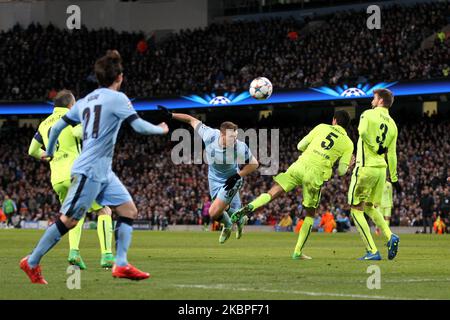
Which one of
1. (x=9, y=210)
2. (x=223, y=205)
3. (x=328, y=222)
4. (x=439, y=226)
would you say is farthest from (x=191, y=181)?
(x=223, y=205)

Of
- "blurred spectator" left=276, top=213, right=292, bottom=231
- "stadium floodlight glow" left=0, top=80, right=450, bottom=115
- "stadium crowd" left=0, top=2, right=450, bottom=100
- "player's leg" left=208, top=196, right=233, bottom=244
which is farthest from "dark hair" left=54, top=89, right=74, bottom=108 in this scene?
"stadium crowd" left=0, top=2, right=450, bottom=100

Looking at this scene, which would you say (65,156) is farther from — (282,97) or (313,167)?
(282,97)

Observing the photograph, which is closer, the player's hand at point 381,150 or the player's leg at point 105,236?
the player's leg at point 105,236

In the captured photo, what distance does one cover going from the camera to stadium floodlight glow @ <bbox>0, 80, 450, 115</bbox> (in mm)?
Answer: 41500

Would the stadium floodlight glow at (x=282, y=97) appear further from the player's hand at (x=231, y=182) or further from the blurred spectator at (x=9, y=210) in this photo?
the player's hand at (x=231, y=182)

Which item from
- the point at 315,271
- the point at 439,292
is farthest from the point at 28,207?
the point at 439,292

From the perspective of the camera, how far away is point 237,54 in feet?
168

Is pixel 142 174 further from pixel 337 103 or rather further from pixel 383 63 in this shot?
pixel 383 63

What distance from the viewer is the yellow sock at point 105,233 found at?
11938mm

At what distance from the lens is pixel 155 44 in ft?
187

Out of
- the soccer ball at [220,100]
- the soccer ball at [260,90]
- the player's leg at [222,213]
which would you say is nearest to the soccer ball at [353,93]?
the soccer ball at [220,100]

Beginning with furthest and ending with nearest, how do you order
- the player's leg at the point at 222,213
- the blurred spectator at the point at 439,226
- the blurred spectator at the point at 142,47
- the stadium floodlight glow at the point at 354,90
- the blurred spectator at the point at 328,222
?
the blurred spectator at the point at 142,47 → the stadium floodlight glow at the point at 354,90 → the blurred spectator at the point at 328,222 → the blurred spectator at the point at 439,226 → the player's leg at the point at 222,213

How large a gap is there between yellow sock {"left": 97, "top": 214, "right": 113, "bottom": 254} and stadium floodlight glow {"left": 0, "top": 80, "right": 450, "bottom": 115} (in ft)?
87.9

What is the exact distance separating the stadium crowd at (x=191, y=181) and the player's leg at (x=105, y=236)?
25863mm
